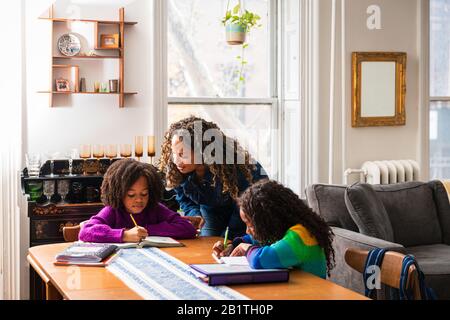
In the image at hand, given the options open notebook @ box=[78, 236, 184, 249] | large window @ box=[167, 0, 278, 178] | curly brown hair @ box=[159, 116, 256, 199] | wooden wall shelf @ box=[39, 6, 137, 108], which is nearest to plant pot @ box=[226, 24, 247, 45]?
large window @ box=[167, 0, 278, 178]

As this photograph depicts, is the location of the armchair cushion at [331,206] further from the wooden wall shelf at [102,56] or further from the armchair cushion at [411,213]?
the wooden wall shelf at [102,56]

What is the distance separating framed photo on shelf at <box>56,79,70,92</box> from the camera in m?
4.95

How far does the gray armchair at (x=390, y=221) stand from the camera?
412cm

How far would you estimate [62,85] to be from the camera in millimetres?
4957

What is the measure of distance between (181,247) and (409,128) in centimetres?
352

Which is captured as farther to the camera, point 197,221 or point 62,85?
point 62,85

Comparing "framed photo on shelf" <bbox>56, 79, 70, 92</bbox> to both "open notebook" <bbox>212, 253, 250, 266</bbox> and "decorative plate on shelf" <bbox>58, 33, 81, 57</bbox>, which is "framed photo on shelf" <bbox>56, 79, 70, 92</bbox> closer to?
"decorative plate on shelf" <bbox>58, 33, 81, 57</bbox>

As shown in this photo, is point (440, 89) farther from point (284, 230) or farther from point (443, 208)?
point (284, 230)

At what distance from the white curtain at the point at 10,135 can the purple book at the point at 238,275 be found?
2.61m

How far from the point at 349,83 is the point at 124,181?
3.04 metres

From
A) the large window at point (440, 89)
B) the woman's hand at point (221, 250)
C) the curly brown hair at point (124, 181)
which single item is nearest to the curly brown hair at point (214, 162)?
the curly brown hair at point (124, 181)

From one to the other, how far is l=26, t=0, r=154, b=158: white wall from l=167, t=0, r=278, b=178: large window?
12.1 inches

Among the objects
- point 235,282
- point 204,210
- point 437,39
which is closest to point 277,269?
point 235,282

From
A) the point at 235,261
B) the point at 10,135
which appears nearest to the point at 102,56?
the point at 10,135
